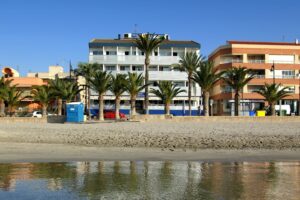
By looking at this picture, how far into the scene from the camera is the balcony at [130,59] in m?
87.1

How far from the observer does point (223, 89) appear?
87.6 metres

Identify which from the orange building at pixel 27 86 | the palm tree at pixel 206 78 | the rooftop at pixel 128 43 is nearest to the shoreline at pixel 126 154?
the palm tree at pixel 206 78

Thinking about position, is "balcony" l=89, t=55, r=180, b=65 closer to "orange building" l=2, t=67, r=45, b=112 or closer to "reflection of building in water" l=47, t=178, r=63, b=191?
"orange building" l=2, t=67, r=45, b=112

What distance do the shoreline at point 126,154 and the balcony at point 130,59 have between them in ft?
215

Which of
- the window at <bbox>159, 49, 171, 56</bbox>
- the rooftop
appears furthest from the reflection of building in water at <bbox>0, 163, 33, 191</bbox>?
the window at <bbox>159, 49, 171, 56</bbox>

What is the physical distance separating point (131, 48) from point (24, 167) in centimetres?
7547

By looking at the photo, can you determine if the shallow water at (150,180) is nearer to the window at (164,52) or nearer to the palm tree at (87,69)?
the palm tree at (87,69)

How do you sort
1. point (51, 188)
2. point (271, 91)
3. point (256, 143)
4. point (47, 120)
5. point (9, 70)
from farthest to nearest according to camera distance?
point (9, 70) < point (271, 91) < point (47, 120) < point (256, 143) < point (51, 188)

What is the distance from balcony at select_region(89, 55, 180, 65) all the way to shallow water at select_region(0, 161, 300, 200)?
72.0 metres

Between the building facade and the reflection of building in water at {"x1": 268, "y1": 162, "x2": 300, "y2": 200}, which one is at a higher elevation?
the building facade

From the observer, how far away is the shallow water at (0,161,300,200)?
9.86m

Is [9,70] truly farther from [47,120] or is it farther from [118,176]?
[118,176]

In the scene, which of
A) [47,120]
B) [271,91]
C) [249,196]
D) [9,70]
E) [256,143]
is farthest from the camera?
[9,70]

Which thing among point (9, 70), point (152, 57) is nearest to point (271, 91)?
point (152, 57)
